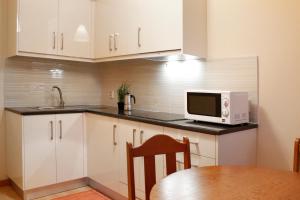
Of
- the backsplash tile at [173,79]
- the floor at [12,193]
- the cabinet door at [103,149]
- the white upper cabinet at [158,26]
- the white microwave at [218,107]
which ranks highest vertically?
the white upper cabinet at [158,26]

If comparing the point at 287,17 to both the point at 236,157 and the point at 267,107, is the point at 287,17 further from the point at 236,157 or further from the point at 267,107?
the point at 236,157

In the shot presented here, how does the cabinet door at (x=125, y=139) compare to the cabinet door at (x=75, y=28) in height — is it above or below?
below

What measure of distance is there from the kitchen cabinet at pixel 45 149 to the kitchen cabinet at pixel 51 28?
73 cm

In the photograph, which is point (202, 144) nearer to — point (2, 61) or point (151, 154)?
point (151, 154)

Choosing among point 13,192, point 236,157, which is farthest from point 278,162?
point 13,192

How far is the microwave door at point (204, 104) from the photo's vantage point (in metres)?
2.06

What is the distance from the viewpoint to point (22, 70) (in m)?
3.26

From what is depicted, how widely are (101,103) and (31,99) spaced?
3.07ft

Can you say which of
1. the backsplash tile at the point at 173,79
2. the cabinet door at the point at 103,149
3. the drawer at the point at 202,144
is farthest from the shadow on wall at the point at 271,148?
the cabinet door at the point at 103,149

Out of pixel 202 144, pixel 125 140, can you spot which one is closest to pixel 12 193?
pixel 125 140

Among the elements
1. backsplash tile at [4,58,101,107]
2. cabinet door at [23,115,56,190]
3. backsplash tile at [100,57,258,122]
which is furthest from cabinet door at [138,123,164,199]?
backsplash tile at [4,58,101,107]

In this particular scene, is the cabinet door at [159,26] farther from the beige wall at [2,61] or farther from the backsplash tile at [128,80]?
the beige wall at [2,61]

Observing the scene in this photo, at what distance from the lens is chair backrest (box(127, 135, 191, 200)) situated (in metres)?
1.37

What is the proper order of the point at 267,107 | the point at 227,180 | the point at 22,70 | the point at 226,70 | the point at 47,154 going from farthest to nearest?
the point at 22,70 → the point at 47,154 → the point at 226,70 → the point at 267,107 → the point at 227,180
